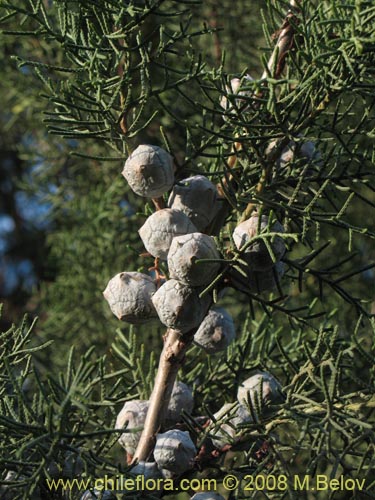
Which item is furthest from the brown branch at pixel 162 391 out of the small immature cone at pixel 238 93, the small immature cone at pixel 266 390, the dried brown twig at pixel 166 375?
the small immature cone at pixel 238 93

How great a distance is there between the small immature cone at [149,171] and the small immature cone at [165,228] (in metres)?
0.04

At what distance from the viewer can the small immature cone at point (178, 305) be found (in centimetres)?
95

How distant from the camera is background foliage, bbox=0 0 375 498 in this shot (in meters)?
0.91

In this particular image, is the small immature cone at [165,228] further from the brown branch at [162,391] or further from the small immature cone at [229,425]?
the small immature cone at [229,425]

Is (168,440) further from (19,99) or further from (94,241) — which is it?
(19,99)

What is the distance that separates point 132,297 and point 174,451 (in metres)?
0.22

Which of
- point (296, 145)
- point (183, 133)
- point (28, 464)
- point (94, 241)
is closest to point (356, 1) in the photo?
point (296, 145)

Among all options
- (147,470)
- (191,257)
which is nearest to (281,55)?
(191,257)

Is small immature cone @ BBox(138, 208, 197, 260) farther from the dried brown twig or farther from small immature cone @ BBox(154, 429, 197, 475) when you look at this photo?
small immature cone @ BBox(154, 429, 197, 475)

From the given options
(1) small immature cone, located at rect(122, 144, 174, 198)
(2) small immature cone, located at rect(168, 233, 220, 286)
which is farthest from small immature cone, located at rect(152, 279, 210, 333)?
(1) small immature cone, located at rect(122, 144, 174, 198)

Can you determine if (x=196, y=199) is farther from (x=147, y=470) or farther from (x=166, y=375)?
(x=147, y=470)

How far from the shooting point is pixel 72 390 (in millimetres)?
763

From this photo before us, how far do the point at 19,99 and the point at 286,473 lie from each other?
1879 millimetres

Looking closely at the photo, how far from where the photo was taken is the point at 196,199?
1020 mm
